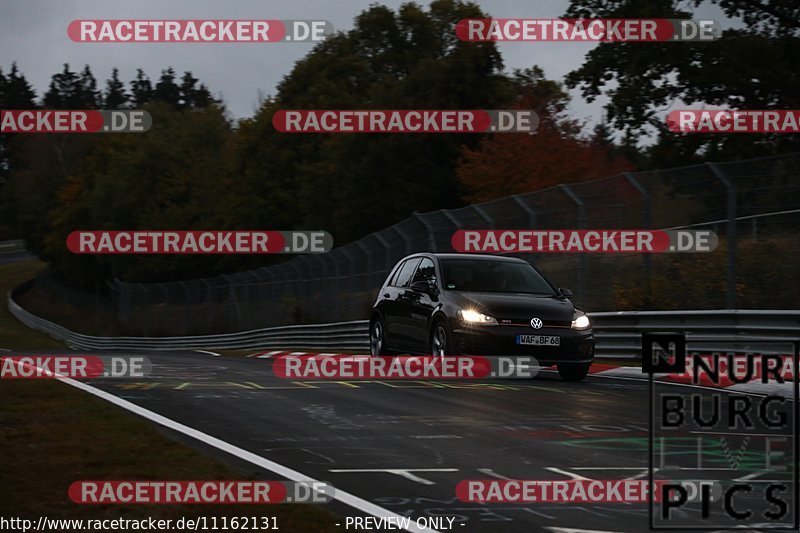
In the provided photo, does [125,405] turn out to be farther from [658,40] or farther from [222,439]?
[658,40]

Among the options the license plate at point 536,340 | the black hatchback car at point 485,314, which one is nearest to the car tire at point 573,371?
the black hatchback car at point 485,314

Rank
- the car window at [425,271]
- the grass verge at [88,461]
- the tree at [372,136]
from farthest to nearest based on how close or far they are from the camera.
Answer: the tree at [372,136]
the car window at [425,271]
the grass verge at [88,461]

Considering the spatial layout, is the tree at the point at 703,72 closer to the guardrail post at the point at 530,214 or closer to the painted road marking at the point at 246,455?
the guardrail post at the point at 530,214

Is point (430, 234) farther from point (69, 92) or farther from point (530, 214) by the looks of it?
point (69, 92)

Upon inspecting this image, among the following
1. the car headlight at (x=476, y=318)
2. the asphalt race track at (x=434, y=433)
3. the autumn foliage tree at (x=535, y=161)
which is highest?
the autumn foliage tree at (x=535, y=161)

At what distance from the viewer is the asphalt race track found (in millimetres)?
6453

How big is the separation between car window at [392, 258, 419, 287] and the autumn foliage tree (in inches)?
1300

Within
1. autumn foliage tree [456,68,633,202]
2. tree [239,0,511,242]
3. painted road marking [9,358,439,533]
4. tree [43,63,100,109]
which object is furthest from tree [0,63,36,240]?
painted road marking [9,358,439,533]

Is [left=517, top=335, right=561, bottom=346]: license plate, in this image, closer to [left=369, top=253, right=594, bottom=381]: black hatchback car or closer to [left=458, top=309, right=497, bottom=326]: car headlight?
[left=369, top=253, right=594, bottom=381]: black hatchback car

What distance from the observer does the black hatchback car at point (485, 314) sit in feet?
48.5

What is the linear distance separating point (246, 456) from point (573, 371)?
7762 mm

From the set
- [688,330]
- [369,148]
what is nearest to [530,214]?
[688,330]

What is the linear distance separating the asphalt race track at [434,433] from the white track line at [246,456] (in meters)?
0.08

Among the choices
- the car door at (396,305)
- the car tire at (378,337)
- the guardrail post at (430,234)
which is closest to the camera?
the car door at (396,305)
